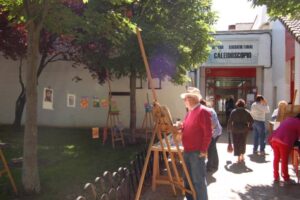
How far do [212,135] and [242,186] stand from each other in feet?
4.08

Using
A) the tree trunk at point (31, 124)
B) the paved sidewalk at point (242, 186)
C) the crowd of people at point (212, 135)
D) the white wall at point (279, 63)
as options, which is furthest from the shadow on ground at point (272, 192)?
the white wall at point (279, 63)

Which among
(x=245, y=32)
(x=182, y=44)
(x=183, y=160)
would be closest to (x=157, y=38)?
(x=182, y=44)

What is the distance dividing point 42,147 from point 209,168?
511cm

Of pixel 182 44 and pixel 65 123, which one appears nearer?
pixel 182 44

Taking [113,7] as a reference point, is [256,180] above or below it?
below

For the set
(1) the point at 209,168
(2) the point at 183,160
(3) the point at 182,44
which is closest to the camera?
(2) the point at 183,160

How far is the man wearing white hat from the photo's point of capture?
19.2ft

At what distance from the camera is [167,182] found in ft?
24.7

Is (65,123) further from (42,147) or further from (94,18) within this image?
(94,18)

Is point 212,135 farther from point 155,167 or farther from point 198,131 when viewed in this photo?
point 198,131

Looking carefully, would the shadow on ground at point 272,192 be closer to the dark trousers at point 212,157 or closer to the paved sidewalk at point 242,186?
the paved sidewalk at point 242,186

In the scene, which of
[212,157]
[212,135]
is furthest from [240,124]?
[212,135]

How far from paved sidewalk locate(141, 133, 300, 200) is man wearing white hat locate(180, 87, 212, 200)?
1.27 m

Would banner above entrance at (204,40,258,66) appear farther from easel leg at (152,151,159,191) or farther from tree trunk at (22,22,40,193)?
tree trunk at (22,22,40,193)
